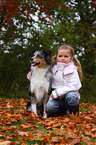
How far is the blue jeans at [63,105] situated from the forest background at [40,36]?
326 cm

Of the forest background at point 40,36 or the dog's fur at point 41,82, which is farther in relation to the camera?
the forest background at point 40,36

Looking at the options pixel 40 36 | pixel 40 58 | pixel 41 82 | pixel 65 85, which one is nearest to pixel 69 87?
pixel 65 85

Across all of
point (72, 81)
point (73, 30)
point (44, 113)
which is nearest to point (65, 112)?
point (44, 113)

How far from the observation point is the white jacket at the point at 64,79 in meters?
3.63

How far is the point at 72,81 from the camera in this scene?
12.0 ft

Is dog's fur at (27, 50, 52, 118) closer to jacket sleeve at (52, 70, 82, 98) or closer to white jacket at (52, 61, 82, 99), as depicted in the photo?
white jacket at (52, 61, 82, 99)

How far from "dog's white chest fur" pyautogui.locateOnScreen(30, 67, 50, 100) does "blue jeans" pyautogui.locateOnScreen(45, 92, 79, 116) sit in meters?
0.26

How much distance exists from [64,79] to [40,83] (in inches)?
19.5

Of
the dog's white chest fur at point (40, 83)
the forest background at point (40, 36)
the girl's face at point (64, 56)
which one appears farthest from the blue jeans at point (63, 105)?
the forest background at point (40, 36)

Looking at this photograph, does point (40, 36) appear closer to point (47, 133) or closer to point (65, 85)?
point (65, 85)

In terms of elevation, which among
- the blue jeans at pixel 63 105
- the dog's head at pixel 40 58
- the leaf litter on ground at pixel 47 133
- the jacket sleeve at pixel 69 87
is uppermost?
the dog's head at pixel 40 58

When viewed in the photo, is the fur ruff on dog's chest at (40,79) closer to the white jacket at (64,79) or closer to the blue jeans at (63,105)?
the white jacket at (64,79)

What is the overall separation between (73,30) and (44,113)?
5.36 meters

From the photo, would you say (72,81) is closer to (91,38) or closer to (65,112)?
(65,112)
